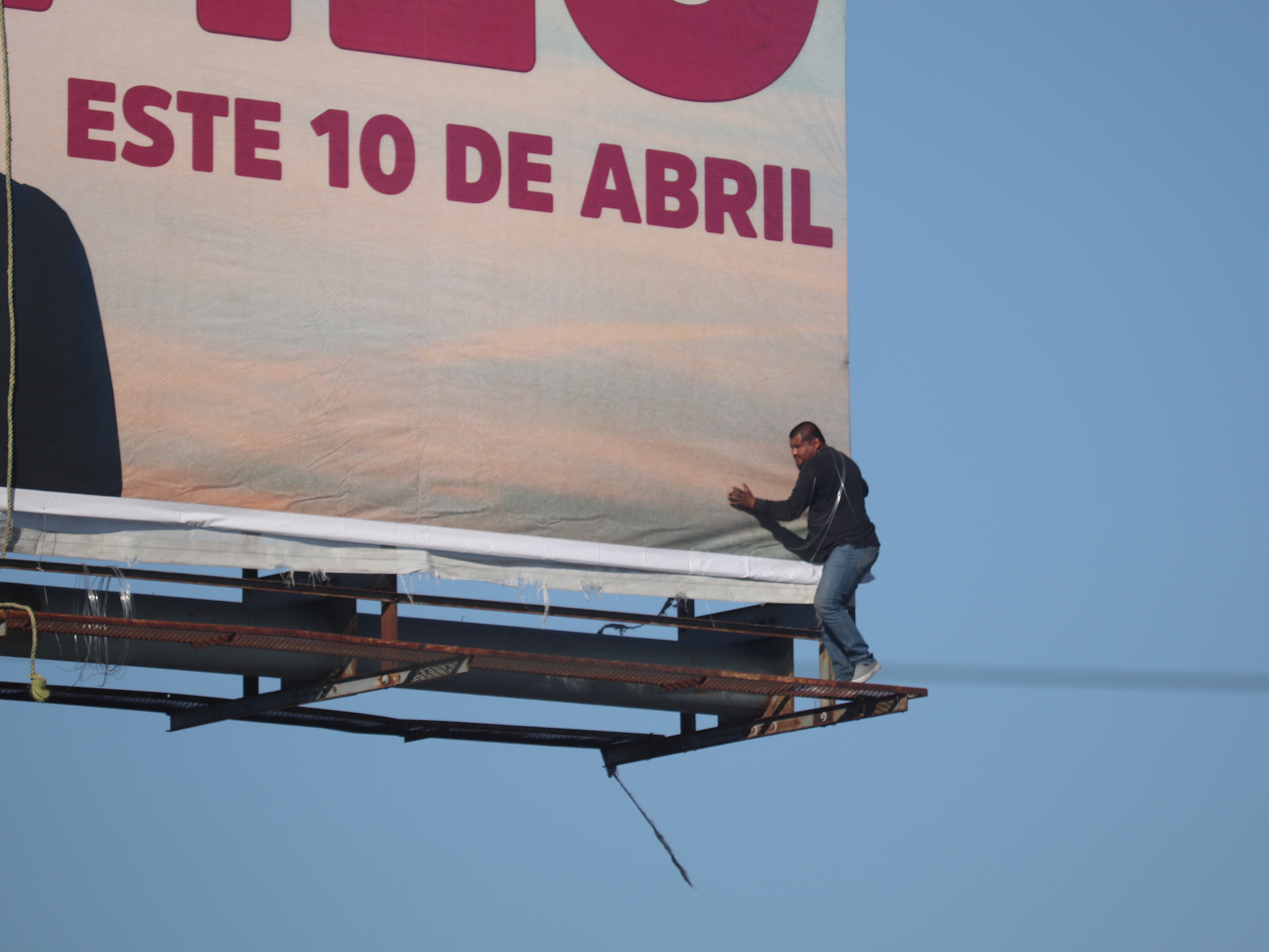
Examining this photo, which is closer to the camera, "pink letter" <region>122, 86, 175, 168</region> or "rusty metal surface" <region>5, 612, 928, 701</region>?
"rusty metal surface" <region>5, 612, 928, 701</region>

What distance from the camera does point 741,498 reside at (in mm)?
15844

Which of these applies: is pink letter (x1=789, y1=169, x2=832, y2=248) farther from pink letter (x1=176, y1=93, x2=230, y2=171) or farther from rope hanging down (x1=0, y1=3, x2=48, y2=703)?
rope hanging down (x1=0, y1=3, x2=48, y2=703)

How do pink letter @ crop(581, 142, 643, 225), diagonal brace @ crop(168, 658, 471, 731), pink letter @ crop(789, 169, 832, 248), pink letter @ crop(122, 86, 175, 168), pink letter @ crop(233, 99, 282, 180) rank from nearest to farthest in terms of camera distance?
diagonal brace @ crop(168, 658, 471, 731) → pink letter @ crop(122, 86, 175, 168) → pink letter @ crop(233, 99, 282, 180) → pink letter @ crop(581, 142, 643, 225) → pink letter @ crop(789, 169, 832, 248)

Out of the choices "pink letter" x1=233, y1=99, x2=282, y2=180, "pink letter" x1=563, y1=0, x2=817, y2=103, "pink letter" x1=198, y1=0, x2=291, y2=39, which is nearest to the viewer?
"pink letter" x1=233, y1=99, x2=282, y2=180

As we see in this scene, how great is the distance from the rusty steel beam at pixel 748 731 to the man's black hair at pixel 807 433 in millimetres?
2090

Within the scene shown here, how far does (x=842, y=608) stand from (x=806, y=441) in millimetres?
1384

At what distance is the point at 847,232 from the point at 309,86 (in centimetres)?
471

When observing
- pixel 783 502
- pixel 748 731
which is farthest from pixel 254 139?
pixel 748 731

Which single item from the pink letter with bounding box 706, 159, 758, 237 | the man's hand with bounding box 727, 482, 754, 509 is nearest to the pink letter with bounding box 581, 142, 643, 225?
the pink letter with bounding box 706, 159, 758, 237

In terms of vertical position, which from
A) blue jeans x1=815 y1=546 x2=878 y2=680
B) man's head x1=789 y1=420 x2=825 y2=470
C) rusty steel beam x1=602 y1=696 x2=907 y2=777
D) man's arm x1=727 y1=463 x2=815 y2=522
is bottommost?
rusty steel beam x1=602 y1=696 x2=907 y2=777

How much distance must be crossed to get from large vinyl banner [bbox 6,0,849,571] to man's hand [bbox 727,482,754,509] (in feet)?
0.28

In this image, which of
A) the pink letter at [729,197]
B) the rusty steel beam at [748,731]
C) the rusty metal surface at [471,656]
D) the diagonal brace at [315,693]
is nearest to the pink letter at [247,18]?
the pink letter at [729,197]

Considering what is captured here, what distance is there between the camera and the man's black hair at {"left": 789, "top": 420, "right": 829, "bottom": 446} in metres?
15.9

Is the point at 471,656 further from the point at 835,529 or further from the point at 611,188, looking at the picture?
the point at 611,188
